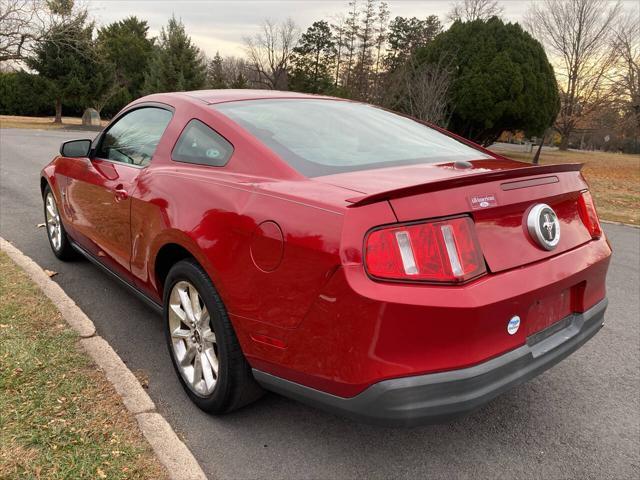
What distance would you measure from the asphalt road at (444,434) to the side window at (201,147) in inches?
49.8

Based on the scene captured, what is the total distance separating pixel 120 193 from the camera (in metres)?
3.25

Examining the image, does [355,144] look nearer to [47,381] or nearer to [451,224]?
[451,224]

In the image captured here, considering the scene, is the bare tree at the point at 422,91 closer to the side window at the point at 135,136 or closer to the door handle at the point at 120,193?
the side window at the point at 135,136

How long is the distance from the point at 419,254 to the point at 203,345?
51.5 inches

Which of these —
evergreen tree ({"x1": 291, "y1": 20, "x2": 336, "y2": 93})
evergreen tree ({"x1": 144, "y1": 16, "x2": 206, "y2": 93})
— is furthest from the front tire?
evergreen tree ({"x1": 291, "y1": 20, "x2": 336, "y2": 93})

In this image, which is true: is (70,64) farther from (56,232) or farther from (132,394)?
(132,394)

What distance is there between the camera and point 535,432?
2.60m

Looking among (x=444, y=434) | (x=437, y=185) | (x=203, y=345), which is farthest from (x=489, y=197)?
(x=203, y=345)

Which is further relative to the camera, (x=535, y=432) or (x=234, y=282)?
(x=535, y=432)

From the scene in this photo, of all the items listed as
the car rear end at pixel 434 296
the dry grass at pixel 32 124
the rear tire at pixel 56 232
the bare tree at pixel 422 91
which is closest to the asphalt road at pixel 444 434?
the car rear end at pixel 434 296

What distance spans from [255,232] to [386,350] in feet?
2.40

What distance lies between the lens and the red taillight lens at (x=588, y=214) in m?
2.51

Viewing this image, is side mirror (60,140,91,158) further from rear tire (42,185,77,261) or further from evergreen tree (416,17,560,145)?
evergreen tree (416,17,560,145)

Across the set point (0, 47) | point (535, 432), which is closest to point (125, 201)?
point (535, 432)
